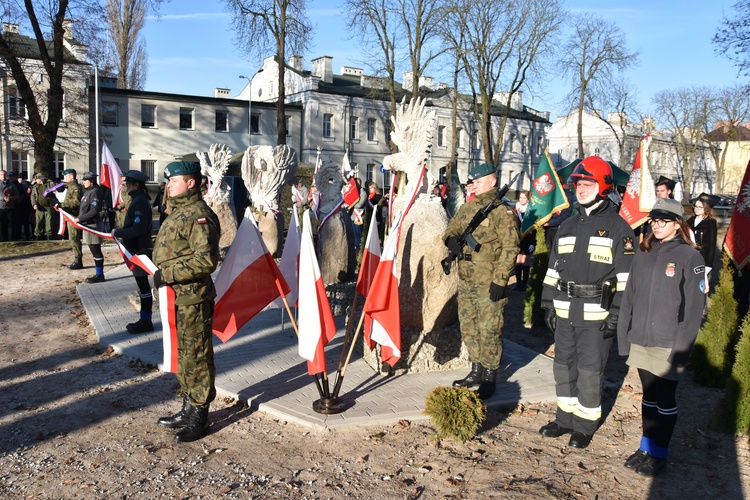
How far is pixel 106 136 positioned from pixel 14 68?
19.7 meters

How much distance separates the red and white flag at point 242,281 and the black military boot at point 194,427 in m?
0.65

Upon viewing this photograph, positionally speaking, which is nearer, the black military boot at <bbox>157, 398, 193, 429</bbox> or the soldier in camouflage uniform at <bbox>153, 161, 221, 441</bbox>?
the soldier in camouflage uniform at <bbox>153, 161, 221, 441</bbox>

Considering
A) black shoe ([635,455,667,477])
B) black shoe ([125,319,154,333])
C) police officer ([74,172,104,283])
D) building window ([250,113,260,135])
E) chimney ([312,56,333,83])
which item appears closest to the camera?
black shoe ([635,455,667,477])

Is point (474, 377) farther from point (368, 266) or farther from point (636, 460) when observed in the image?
point (636, 460)

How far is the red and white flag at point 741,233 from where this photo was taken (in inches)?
259

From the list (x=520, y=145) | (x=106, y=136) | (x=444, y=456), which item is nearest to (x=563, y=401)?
(x=444, y=456)

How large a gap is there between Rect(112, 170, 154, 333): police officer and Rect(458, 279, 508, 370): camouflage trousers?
3.75 meters

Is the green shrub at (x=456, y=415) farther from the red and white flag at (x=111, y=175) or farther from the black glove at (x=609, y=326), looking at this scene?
the red and white flag at (x=111, y=175)

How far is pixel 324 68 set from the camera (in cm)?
4909

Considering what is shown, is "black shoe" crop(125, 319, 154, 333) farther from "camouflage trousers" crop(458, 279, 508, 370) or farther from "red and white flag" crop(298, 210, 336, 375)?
"camouflage trousers" crop(458, 279, 508, 370)

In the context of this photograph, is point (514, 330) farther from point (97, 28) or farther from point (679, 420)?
point (97, 28)

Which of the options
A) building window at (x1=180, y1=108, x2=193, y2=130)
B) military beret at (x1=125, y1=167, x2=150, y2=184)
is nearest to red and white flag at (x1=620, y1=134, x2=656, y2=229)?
military beret at (x1=125, y1=167, x2=150, y2=184)

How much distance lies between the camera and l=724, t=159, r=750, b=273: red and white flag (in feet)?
21.6

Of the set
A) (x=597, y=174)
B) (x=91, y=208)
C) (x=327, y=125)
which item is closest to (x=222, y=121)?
(x=327, y=125)
